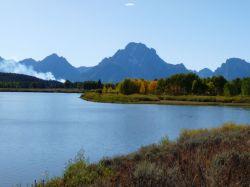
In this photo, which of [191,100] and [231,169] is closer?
[231,169]

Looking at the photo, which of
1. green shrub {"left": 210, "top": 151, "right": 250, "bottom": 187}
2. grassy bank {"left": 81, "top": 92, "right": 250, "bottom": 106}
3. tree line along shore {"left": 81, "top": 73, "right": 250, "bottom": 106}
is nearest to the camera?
green shrub {"left": 210, "top": 151, "right": 250, "bottom": 187}

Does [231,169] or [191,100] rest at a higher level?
[231,169]

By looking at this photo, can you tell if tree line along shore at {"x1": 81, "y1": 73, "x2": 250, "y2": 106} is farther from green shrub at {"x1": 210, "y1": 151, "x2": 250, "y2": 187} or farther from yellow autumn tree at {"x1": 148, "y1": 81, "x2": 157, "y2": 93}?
green shrub at {"x1": 210, "y1": 151, "x2": 250, "y2": 187}

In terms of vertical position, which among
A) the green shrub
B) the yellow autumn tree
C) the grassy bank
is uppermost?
the yellow autumn tree

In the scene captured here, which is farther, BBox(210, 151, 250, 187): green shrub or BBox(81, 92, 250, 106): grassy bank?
BBox(81, 92, 250, 106): grassy bank

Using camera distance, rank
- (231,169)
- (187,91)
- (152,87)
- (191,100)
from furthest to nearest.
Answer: (152,87)
(187,91)
(191,100)
(231,169)

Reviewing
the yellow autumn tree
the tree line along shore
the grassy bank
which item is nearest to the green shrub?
the grassy bank

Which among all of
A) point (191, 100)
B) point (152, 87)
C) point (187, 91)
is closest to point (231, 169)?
point (191, 100)

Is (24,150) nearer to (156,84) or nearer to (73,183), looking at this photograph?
(73,183)

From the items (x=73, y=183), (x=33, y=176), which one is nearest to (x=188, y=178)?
(x=73, y=183)

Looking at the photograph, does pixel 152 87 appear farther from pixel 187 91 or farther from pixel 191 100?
pixel 191 100

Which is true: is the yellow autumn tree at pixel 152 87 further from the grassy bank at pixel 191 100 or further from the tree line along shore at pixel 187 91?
the grassy bank at pixel 191 100

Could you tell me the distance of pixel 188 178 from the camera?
350 inches

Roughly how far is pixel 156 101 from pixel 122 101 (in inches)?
467
